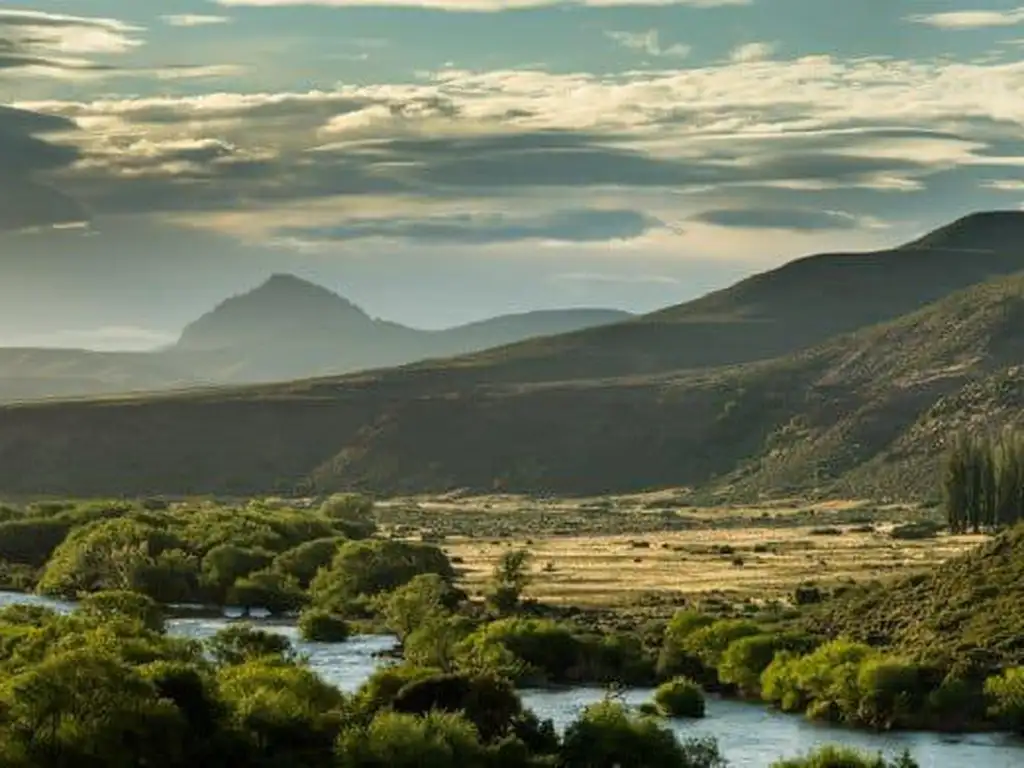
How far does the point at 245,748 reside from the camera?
69.8m

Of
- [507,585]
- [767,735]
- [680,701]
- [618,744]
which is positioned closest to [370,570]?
[507,585]

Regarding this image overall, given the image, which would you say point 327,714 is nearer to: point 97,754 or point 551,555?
point 97,754

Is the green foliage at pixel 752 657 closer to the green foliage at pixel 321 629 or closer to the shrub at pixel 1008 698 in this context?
the shrub at pixel 1008 698

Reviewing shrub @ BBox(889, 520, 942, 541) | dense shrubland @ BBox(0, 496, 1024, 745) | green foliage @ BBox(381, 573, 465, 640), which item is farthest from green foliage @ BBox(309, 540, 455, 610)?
shrub @ BBox(889, 520, 942, 541)

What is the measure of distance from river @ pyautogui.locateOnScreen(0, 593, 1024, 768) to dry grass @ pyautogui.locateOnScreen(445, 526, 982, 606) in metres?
39.1

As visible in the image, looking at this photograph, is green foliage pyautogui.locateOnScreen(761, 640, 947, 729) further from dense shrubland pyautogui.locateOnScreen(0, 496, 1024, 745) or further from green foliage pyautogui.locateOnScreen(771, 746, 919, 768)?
green foliage pyautogui.locateOnScreen(771, 746, 919, 768)

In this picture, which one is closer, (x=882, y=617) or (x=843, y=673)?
(x=843, y=673)

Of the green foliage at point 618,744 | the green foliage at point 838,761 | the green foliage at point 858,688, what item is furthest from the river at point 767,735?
the green foliage at point 838,761

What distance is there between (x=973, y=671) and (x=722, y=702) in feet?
41.7

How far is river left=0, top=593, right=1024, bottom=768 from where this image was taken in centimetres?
8594

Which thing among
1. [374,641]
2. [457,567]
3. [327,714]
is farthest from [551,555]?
[327,714]

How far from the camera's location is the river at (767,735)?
85.9m

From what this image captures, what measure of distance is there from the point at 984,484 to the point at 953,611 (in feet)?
254

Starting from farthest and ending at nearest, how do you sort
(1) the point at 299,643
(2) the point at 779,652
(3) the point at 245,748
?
(1) the point at 299,643 < (2) the point at 779,652 < (3) the point at 245,748
